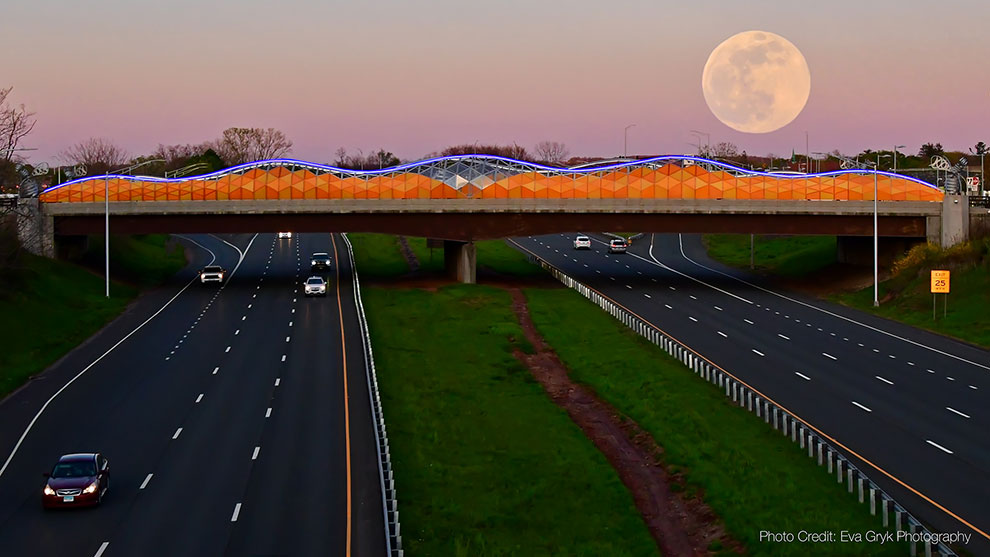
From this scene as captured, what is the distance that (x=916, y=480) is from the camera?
33125mm

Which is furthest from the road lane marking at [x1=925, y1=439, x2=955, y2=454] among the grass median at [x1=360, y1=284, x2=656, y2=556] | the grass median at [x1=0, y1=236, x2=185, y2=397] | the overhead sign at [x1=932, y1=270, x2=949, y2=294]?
the grass median at [x1=0, y1=236, x2=185, y2=397]

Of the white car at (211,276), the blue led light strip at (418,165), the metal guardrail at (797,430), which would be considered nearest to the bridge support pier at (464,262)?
the blue led light strip at (418,165)

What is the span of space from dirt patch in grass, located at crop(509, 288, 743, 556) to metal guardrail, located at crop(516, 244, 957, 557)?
4291 millimetres

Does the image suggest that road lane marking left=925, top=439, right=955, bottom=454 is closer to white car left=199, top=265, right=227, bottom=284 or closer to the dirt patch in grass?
the dirt patch in grass

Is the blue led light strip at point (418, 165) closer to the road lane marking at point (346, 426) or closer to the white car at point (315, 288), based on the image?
the white car at point (315, 288)

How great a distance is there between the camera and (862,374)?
51.2m

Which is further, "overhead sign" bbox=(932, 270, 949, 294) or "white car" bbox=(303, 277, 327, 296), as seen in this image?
"white car" bbox=(303, 277, 327, 296)

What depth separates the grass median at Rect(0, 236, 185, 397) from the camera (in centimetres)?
5581

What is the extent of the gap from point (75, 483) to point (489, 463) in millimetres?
13518

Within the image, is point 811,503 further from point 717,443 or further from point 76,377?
point 76,377

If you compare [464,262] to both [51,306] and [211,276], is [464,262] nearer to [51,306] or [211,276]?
[211,276]

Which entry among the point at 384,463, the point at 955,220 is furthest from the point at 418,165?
the point at 384,463

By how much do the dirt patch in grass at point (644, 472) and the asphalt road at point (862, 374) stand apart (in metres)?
5.81

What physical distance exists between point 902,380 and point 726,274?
2052 inches
